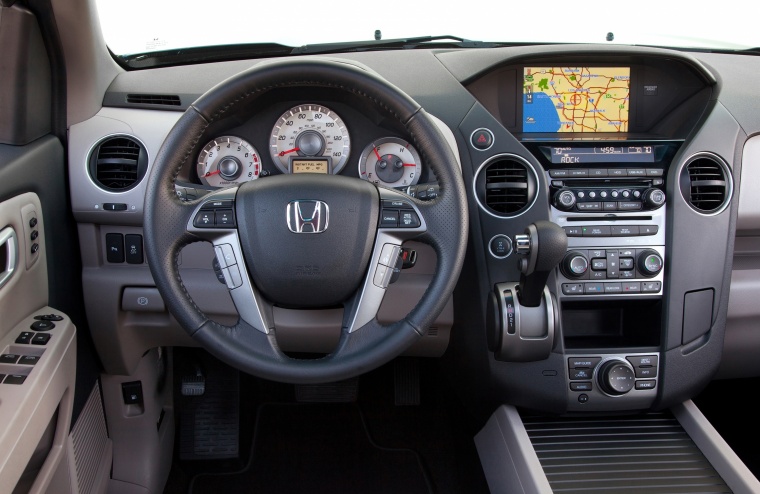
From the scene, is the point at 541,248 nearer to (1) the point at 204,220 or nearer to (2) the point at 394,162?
(2) the point at 394,162

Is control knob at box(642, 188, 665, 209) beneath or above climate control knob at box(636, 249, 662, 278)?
above

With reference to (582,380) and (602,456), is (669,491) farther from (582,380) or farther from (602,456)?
(582,380)

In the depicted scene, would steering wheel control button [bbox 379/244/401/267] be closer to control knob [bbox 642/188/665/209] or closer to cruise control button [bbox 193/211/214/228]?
cruise control button [bbox 193/211/214/228]

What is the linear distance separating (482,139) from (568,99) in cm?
35

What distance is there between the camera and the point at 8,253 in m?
1.44

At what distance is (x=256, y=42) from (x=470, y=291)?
1.02m

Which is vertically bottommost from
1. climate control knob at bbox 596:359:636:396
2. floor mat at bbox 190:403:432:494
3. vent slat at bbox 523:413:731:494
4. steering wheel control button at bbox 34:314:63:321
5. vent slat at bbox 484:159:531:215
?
floor mat at bbox 190:403:432:494

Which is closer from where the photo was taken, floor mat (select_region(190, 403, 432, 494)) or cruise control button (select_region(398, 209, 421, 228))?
cruise control button (select_region(398, 209, 421, 228))

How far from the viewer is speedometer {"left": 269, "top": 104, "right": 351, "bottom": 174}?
1723 mm

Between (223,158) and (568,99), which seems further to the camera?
(568,99)

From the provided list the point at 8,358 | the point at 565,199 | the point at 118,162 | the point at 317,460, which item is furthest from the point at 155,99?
the point at 317,460

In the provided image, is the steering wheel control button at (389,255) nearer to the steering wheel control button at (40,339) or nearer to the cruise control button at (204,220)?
the cruise control button at (204,220)

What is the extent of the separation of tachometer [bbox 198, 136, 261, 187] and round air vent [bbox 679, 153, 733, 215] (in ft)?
4.04

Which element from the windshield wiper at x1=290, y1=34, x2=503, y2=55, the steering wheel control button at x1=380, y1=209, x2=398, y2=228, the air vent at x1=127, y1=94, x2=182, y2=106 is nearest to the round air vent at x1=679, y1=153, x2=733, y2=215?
the windshield wiper at x1=290, y1=34, x2=503, y2=55
